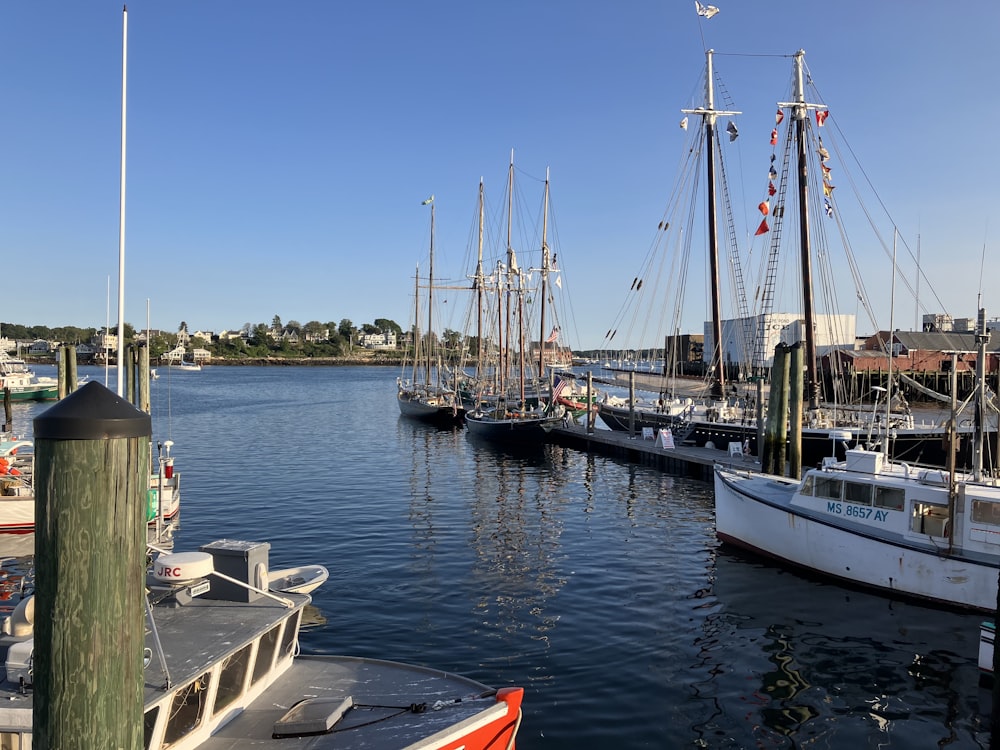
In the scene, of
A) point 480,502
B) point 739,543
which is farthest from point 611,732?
point 480,502

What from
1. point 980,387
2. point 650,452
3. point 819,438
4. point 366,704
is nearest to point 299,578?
point 366,704

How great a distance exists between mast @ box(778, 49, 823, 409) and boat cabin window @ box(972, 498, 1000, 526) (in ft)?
77.3

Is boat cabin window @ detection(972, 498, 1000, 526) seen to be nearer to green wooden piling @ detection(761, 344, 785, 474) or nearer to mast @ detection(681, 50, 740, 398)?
green wooden piling @ detection(761, 344, 785, 474)

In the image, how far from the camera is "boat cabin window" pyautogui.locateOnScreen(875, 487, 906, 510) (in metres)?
19.5

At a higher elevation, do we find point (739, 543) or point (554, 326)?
point (554, 326)

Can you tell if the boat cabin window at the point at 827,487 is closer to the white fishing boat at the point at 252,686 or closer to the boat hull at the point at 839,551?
the boat hull at the point at 839,551

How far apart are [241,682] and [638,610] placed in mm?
11837

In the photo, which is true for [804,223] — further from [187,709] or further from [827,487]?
[187,709]

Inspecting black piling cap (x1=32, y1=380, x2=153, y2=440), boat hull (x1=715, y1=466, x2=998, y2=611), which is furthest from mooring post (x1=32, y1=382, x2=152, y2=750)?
boat hull (x1=715, y1=466, x2=998, y2=611)

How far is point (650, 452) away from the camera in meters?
45.3

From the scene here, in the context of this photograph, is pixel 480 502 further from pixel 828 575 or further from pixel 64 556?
pixel 64 556

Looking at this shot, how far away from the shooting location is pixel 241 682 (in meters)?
9.12

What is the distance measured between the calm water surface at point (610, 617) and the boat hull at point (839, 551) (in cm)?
57

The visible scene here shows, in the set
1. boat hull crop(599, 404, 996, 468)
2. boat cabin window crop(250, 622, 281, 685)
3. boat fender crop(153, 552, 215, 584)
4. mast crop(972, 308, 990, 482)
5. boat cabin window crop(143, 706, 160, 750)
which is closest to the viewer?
boat cabin window crop(143, 706, 160, 750)
